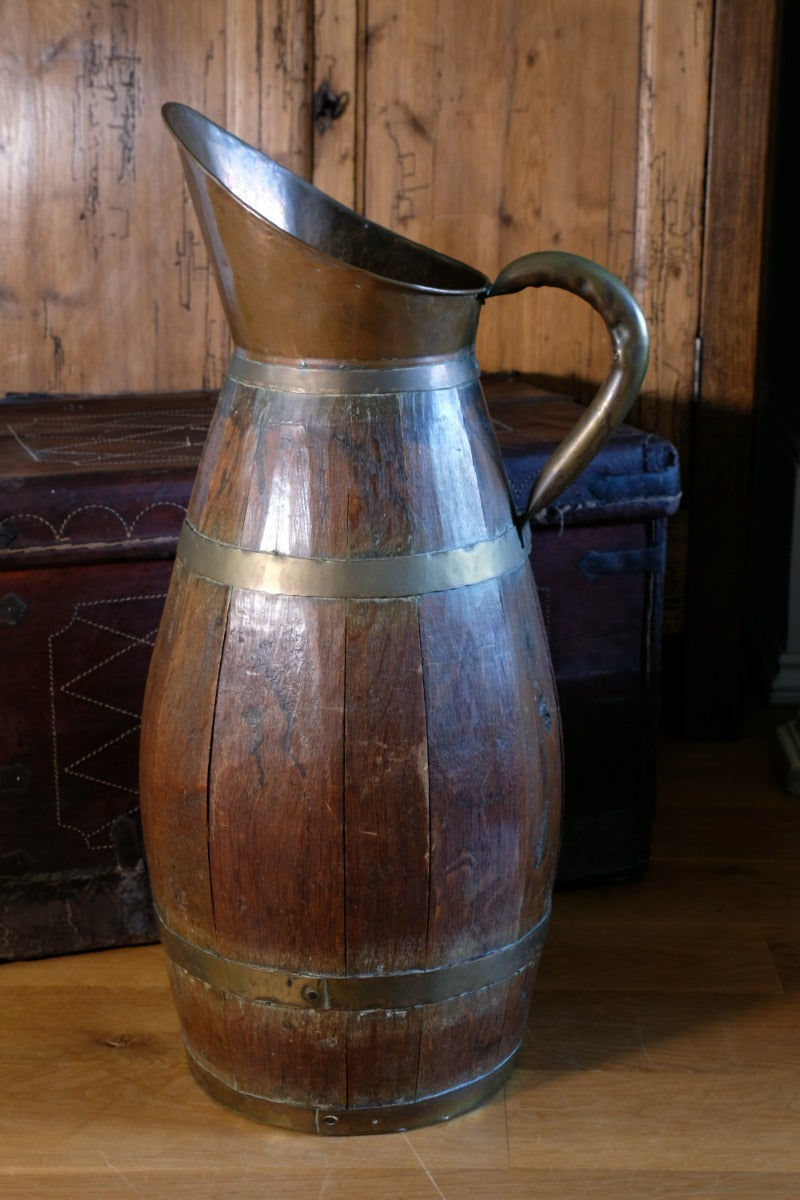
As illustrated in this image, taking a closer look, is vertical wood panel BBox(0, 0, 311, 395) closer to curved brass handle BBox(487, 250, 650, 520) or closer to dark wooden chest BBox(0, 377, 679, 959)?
dark wooden chest BBox(0, 377, 679, 959)

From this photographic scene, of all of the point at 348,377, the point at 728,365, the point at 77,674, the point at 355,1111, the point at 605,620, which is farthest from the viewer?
the point at 728,365

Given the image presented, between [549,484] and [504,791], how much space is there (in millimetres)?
311

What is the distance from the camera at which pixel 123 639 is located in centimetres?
182

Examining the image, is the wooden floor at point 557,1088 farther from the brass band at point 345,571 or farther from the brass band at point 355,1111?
the brass band at point 345,571

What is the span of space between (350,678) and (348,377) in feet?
0.92

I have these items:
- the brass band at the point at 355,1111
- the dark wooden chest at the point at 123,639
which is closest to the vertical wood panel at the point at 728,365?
the dark wooden chest at the point at 123,639

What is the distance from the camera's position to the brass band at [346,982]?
1.49m

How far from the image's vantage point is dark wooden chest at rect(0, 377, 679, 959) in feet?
5.83

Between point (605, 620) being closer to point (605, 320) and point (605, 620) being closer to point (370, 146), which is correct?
point (605, 320)

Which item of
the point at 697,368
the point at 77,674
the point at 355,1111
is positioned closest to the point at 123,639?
the point at 77,674

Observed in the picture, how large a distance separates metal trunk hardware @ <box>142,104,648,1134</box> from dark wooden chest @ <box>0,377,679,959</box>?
29cm

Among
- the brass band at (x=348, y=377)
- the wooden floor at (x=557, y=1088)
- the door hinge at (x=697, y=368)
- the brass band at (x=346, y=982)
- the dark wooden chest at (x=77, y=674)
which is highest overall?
the door hinge at (x=697, y=368)

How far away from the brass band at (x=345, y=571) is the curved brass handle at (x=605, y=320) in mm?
139

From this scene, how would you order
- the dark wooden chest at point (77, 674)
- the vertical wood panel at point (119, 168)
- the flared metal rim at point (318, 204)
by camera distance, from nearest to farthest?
the flared metal rim at point (318, 204), the dark wooden chest at point (77, 674), the vertical wood panel at point (119, 168)
